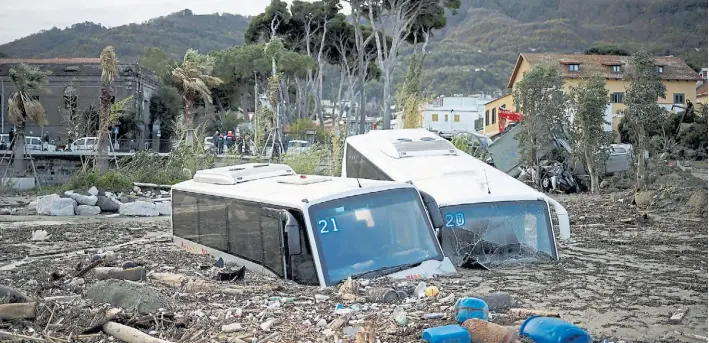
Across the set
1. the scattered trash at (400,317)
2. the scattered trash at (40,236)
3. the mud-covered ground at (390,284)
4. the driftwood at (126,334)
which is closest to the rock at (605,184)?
the mud-covered ground at (390,284)

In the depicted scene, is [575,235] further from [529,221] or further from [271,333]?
[271,333]

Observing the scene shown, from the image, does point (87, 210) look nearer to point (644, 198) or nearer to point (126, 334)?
point (644, 198)

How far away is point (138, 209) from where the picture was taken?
2520cm

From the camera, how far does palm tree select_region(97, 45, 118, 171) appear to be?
33812mm

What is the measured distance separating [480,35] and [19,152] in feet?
457

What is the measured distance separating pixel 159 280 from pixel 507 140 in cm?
2719

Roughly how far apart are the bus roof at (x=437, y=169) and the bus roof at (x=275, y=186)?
2080 mm

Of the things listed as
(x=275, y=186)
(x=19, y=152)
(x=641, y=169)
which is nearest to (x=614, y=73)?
(x=641, y=169)

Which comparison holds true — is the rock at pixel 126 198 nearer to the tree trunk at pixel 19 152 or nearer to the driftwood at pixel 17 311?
the tree trunk at pixel 19 152

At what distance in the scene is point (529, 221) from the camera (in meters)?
12.8

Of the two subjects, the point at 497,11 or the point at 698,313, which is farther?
the point at 497,11

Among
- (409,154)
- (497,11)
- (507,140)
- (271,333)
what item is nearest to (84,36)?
(497,11)

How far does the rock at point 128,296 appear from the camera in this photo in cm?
840

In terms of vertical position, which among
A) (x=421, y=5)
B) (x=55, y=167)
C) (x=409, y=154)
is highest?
(x=421, y=5)
